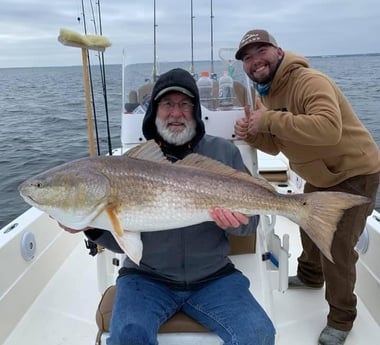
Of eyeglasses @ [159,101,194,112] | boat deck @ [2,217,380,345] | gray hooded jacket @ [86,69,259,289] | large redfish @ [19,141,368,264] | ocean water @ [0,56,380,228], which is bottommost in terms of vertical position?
ocean water @ [0,56,380,228]

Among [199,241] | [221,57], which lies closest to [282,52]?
[221,57]

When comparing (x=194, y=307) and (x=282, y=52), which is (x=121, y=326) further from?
(x=282, y=52)

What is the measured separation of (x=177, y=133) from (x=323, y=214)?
1.06 m

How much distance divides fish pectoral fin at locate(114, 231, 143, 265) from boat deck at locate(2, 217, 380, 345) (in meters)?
1.02

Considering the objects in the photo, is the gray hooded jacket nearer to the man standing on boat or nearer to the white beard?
the white beard

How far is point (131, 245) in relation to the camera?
2287mm

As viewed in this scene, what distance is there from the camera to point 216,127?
3646 millimetres

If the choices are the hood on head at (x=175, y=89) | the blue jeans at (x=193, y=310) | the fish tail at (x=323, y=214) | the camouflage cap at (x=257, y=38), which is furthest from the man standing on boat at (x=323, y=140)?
the blue jeans at (x=193, y=310)

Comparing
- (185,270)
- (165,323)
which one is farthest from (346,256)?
(165,323)

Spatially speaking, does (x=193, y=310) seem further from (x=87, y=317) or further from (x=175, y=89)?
(x=87, y=317)

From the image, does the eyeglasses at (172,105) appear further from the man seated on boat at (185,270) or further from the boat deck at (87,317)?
the boat deck at (87,317)

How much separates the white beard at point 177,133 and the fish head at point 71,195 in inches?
29.9

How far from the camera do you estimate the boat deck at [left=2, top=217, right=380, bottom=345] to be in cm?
340

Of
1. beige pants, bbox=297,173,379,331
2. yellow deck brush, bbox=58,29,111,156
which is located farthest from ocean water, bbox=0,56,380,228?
beige pants, bbox=297,173,379,331
